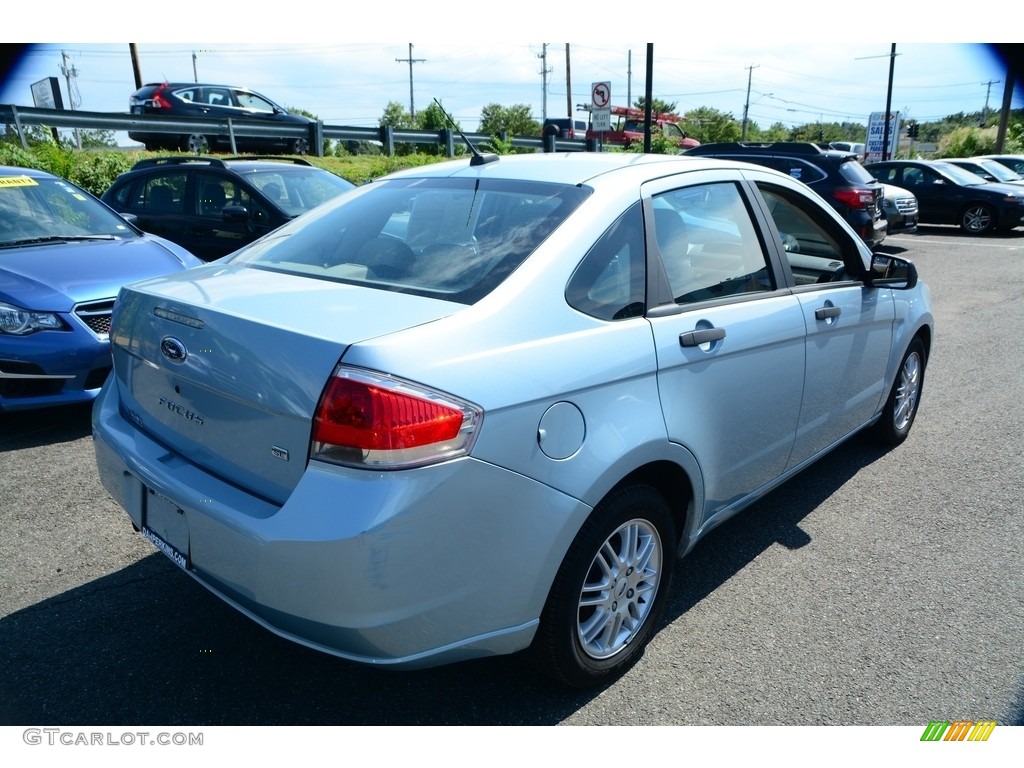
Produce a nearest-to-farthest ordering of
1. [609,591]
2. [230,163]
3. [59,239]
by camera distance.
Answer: [609,591] → [59,239] → [230,163]

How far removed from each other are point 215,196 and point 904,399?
6673mm

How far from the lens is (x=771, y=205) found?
11.5ft

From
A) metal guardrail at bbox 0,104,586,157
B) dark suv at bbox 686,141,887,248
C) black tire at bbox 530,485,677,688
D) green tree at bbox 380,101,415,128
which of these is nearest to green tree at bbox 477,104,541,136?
green tree at bbox 380,101,415,128

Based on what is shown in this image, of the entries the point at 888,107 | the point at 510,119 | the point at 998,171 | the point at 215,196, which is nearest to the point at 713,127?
the point at 510,119

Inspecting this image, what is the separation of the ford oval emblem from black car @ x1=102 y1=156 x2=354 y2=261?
213 inches

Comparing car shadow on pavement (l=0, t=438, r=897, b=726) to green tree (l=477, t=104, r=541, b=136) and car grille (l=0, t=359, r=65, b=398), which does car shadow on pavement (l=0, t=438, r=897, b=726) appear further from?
green tree (l=477, t=104, r=541, b=136)

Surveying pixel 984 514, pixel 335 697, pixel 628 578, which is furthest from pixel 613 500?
pixel 984 514

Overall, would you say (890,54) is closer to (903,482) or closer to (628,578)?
(903,482)

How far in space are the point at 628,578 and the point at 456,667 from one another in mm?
697

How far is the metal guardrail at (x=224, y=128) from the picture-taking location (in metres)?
15.2

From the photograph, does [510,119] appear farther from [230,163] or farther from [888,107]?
[230,163]

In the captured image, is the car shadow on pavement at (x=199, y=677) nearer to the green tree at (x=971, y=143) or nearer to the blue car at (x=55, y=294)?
the blue car at (x=55, y=294)

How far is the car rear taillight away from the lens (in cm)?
A: 198

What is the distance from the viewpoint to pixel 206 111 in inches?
747
